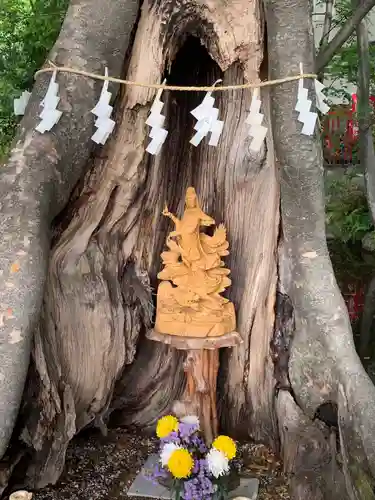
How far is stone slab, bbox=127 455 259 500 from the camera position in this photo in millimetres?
1761

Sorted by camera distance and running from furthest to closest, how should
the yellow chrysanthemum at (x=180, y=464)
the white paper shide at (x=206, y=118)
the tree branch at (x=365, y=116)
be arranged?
the tree branch at (x=365, y=116) → the white paper shide at (x=206, y=118) → the yellow chrysanthemum at (x=180, y=464)

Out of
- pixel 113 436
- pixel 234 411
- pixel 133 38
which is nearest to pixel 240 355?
pixel 234 411

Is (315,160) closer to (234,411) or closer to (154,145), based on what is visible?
(154,145)

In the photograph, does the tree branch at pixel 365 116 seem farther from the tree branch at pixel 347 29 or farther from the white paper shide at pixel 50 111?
the white paper shide at pixel 50 111

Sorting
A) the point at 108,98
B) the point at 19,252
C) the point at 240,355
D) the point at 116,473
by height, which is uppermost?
the point at 108,98

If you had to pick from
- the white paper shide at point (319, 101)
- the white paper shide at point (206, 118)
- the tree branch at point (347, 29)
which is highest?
the tree branch at point (347, 29)

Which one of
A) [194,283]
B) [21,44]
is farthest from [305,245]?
[21,44]

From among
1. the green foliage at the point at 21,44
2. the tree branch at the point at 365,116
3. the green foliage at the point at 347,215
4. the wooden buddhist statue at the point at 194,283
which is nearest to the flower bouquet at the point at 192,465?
the wooden buddhist statue at the point at 194,283

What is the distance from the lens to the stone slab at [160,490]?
5.78 feet

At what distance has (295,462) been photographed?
175 centimetres

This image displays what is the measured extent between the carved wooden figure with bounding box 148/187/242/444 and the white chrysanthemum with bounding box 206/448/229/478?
288mm

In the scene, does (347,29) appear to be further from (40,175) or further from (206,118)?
(40,175)

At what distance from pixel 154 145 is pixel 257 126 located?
29 centimetres

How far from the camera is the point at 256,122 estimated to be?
1.72m
